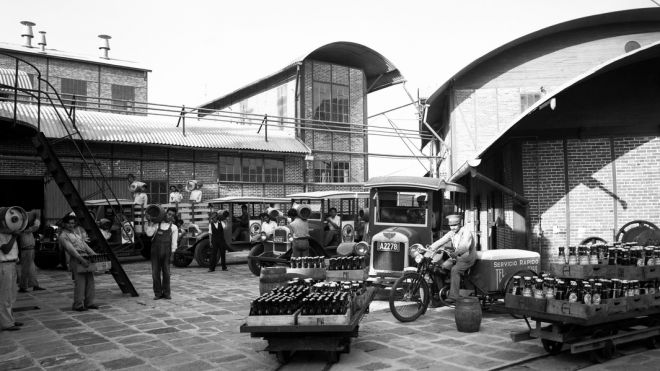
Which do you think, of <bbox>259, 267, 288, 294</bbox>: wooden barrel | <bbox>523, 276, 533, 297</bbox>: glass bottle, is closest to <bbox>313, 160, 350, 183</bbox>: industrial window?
<bbox>259, 267, 288, 294</bbox>: wooden barrel

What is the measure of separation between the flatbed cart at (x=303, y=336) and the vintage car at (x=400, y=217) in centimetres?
411

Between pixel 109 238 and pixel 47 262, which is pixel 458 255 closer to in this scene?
pixel 109 238

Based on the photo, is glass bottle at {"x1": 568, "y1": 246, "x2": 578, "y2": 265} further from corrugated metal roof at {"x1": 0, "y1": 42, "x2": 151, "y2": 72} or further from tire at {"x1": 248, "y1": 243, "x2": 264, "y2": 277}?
corrugated metal roof at {"x1": 0, "y1": 42, "x2": 151, "y2": 72}

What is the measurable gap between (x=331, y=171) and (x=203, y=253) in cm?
1072

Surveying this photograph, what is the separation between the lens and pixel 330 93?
25.6 m

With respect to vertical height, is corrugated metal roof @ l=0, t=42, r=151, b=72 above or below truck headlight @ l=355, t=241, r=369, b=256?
above

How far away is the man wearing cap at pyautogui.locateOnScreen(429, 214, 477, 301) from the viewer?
25.8 ft

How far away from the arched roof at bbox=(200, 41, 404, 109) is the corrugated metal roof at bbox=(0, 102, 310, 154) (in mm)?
3075

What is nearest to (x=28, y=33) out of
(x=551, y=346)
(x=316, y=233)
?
(x=316, y=233)

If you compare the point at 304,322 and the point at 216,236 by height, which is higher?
the point at 216,236

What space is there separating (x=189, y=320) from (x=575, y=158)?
9.35 meters

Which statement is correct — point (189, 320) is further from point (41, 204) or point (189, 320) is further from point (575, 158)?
point (41, 204)

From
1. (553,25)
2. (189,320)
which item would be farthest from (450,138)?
(189,320)

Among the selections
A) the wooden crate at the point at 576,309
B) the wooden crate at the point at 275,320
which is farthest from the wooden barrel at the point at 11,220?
the wooden crate at the point at 576,309
